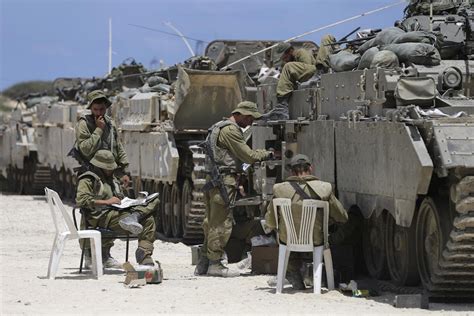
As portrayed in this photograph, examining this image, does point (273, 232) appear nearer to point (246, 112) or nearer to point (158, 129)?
point (246, 112)

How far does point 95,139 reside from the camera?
1491 centimetres

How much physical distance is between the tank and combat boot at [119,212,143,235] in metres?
2.34

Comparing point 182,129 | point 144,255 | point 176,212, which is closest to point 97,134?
point 144,255

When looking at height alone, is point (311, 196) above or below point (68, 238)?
above

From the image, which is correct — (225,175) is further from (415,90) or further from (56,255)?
(415,90)

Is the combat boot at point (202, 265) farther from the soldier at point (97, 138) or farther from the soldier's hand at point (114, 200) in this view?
the soldier's hand at point (114, 200)

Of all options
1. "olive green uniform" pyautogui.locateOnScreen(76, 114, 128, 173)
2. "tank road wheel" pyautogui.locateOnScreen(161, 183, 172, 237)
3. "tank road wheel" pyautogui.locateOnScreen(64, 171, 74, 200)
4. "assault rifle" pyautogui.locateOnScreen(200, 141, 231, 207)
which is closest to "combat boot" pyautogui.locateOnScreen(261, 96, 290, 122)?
"assault rifle" pyautogui.locateOnScreen(200, 141, 231, 207)

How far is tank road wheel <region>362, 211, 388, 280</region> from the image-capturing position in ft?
47.0

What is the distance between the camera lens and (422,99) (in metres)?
12.8

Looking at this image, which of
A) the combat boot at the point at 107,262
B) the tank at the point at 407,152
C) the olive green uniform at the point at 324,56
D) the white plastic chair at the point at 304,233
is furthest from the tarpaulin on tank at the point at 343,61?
the combat boot at the point at 107,262

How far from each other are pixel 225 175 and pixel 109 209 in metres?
1.43

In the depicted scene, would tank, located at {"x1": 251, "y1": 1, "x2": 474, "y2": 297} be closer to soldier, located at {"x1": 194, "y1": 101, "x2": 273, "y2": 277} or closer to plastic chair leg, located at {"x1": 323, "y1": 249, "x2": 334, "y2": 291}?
plastic chair leg, located at {"x1": 323, "y1": 249, "x2": 334, "y2": 291}

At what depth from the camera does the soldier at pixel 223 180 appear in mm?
14938

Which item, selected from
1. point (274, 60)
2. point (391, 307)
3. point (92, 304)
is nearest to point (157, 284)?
point (92, 304)
